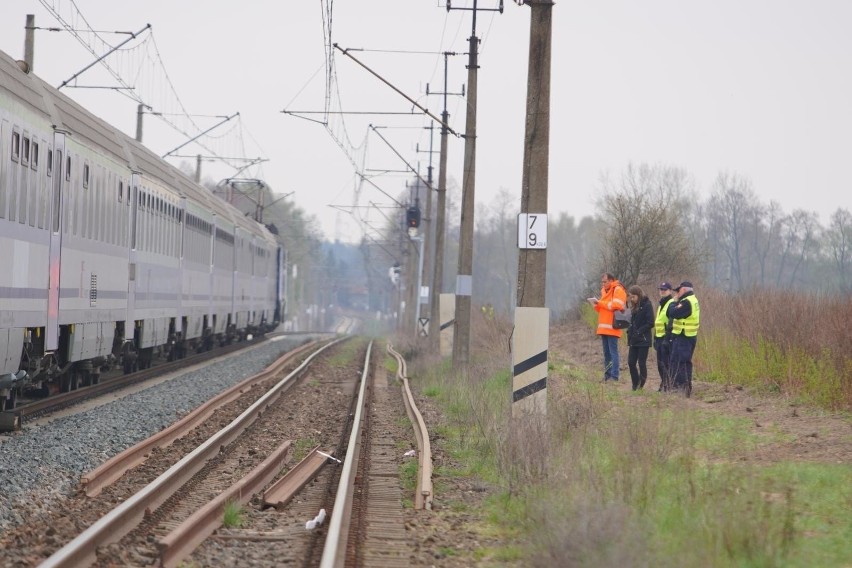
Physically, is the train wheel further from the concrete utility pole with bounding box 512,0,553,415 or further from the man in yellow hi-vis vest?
the man in yellow hi-vis vest

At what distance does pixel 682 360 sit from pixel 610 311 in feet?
7.91

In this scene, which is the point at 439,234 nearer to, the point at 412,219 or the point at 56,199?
the point at 412,219

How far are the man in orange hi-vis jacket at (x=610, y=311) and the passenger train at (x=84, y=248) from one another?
7.75m

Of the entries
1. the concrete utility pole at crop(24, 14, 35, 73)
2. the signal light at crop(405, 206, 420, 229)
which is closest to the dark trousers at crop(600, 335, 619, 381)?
A: the concrete utility pole at crop(24, 14, 35, 73)

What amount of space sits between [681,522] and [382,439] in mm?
7237

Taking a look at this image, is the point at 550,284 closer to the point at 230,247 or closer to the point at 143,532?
the point at 230,247

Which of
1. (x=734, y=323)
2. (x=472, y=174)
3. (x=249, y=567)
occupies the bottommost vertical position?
(x=249, y=567)

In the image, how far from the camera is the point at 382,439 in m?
15.0

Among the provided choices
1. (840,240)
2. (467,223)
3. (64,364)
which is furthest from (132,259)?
(840,240)

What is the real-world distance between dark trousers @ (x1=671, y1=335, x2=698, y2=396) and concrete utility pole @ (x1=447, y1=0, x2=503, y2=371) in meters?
8.16

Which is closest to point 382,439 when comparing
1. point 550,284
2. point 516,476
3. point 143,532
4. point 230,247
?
point 516,476

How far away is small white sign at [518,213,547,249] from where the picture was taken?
14289 mm

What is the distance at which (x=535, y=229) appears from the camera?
1430cm

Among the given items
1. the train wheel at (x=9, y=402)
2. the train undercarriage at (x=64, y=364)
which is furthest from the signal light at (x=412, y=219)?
the train wheel at (x=9, y=402)
